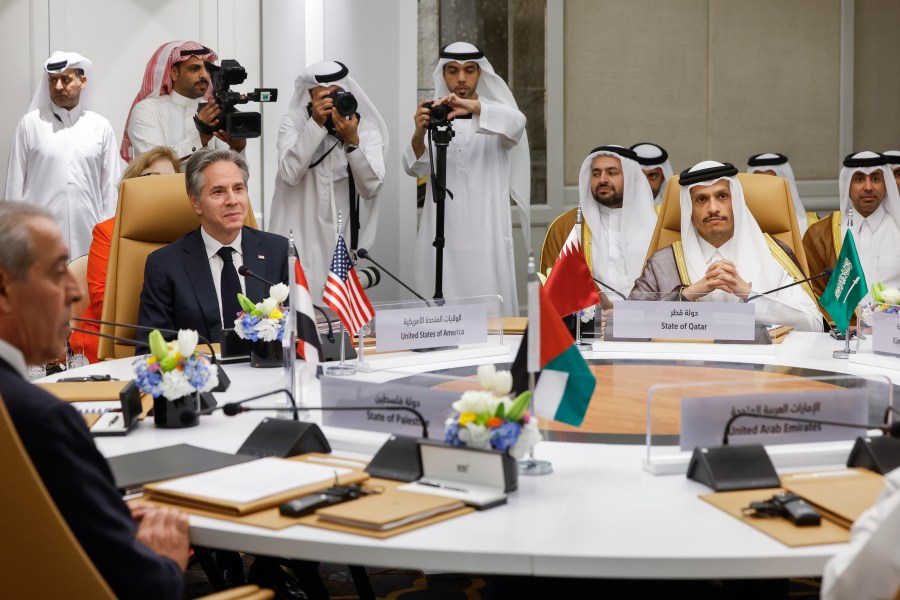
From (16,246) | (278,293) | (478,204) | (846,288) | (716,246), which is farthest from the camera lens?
(478,204)

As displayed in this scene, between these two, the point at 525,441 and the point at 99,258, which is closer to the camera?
the point at 525,441

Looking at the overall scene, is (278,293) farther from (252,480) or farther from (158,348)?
(252,480)

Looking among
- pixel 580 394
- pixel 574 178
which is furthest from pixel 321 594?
pixel 574 178

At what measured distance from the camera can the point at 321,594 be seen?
2105 millimetres

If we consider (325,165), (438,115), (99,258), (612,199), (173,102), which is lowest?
(99,258)

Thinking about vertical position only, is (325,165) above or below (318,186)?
above

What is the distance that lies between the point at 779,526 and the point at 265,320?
171 cm

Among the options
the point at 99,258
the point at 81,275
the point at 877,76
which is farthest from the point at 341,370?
the point at 877,76

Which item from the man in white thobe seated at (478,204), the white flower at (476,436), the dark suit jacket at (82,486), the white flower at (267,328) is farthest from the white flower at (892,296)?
the man in white thobe seated at (478,204)

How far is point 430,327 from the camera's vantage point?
10.2 ft

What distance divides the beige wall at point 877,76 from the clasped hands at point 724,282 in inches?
202

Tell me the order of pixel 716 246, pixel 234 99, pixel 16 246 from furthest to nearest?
pixel 234 99 < pixel 716 246 < pixel 16 246

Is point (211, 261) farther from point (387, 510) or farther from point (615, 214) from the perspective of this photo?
point (615, 214)

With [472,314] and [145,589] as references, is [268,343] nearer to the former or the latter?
[472,314]
